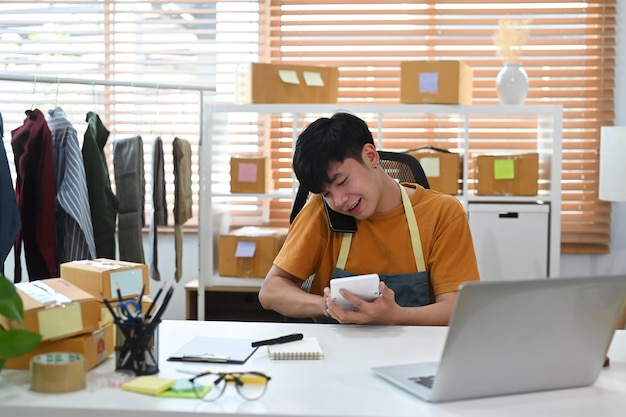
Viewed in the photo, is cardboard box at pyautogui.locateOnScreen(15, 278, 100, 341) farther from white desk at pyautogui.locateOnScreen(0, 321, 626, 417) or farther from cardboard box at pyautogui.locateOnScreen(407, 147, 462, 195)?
cardboard box at pyautogui.locateOnScreen(407, 147, 462, 195)

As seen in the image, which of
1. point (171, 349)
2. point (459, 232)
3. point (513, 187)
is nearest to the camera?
point (171, 349)

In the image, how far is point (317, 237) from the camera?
2.08 m

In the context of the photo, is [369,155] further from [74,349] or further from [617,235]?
[617,235]

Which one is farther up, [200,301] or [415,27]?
[415,27]

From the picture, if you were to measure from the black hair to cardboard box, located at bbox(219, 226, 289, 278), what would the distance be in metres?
1.66

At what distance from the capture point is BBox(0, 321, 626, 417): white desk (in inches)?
47.7

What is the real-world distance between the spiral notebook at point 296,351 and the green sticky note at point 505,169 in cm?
218

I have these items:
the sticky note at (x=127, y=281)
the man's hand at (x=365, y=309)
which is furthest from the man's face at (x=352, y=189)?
the sticky note at (x=127, y=281)

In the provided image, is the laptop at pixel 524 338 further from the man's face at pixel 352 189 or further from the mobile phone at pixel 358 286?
the man's face at pixel 352 189

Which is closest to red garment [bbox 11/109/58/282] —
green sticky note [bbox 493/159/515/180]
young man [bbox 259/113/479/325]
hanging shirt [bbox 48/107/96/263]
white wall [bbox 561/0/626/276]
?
hanging shirt [bbox 48/107/96/263]

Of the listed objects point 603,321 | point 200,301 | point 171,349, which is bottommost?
point 200,301

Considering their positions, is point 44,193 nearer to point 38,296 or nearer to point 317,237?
point 317,237

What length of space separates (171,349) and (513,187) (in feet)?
7.66

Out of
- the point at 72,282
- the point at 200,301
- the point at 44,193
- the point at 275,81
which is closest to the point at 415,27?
the point at 275,81
